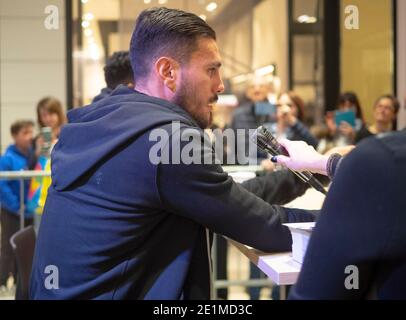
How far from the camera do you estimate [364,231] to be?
2.22 feet

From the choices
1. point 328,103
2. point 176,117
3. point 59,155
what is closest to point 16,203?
point 59,155

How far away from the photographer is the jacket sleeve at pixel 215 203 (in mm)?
1113

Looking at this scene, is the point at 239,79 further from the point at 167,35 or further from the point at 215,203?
the point at 215,203

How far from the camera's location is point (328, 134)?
507 cm

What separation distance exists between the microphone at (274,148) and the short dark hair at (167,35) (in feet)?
0.98

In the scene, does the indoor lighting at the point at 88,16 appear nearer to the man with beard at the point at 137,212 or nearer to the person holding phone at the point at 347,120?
the person holding phone at the point at 347,120

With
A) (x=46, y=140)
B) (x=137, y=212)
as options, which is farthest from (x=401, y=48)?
(x=137, y=212)

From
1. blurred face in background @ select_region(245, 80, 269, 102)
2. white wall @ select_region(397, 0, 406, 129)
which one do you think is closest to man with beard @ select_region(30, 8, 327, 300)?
blurred face in background @ select_region(245, 80, 269, 102)

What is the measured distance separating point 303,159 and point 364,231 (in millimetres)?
669

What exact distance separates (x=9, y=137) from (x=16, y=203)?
175 cm

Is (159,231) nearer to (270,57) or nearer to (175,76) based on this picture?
(175,76)

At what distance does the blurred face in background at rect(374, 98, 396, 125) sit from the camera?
4172 millimetres

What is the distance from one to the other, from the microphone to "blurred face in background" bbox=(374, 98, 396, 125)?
9.81 ft
